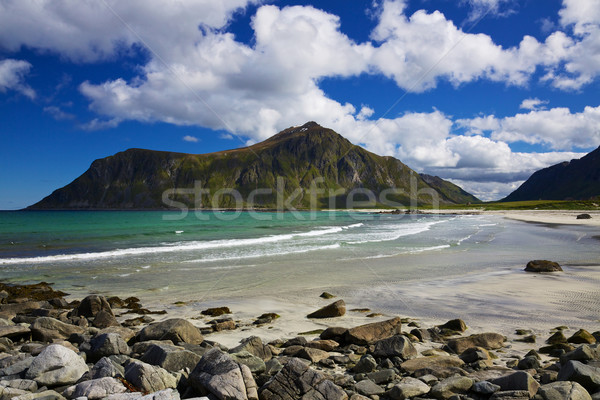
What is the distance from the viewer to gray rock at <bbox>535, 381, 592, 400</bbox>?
518 cm

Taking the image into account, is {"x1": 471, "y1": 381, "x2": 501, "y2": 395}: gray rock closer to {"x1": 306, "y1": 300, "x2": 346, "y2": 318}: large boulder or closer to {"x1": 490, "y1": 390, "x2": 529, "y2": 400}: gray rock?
{"x1": 490, "y1": 390, "x2": 529, "y2": 400}: gray rock

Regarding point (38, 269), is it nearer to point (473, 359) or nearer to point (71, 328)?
point (71, 328)

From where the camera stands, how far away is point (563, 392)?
17.3 ft

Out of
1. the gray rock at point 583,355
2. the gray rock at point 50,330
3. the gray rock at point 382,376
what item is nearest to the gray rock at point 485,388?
the gray rock at point 382,376

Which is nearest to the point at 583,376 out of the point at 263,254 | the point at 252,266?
the point at 252,266

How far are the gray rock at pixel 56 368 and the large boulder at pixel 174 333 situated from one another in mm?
2152

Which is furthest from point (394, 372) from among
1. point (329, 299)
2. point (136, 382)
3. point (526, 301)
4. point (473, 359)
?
point (526, 301)

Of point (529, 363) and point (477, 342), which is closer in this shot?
point (529, 363)

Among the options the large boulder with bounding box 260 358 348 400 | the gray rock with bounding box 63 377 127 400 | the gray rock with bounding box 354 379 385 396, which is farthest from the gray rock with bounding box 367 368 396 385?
the gray rock with bounding box 63 377 127 400

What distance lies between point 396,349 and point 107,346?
6.15 m

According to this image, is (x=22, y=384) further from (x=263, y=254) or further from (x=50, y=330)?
(x=263, y=254)

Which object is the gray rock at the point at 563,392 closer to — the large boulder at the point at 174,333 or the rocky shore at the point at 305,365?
the rocky shore at the point at 305,365

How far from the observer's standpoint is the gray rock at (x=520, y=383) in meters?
5.55

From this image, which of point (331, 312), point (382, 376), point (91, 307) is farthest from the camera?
point (91, 307)
